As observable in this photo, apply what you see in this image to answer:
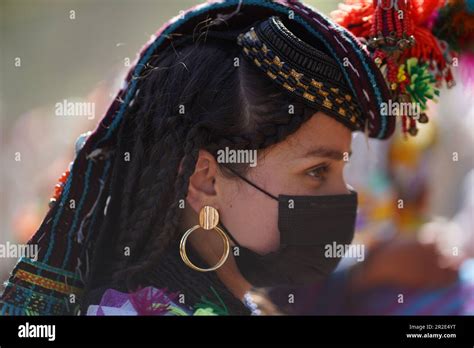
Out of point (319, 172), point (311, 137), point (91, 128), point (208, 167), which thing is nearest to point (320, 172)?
point (319, 172)

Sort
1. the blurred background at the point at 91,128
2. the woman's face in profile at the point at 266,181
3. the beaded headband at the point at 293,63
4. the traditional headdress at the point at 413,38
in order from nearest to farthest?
the beaded headband at the point at 293,63 < the woman's face in profile at the point at 266,181 < the traditional headdress at the point at 413,38 < the blurred background at the point at 91,128

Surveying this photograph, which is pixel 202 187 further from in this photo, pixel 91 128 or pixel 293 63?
pixel 91 128

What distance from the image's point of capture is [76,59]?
7.26 metres

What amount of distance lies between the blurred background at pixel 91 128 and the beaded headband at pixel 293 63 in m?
1.88

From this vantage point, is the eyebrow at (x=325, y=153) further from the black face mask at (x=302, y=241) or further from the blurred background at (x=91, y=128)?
the blurred background at (x=91, y=128)

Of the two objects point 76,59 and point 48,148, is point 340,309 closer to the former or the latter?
point 48,148

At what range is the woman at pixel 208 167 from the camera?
2.76 m

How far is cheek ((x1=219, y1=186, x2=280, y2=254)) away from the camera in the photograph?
2.86 metres

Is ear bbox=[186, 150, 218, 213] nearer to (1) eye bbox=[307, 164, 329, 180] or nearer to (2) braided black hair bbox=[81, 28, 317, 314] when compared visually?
(2) braided black hair bbox=[81, 28, 317, 314]

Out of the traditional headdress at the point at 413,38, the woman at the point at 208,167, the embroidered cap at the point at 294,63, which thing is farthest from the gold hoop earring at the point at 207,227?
the traditional headdress at the point at 413,38

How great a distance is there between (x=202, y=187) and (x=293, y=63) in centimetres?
61

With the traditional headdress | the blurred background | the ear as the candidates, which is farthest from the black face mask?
the blurred background

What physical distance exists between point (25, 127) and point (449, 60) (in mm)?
4472
